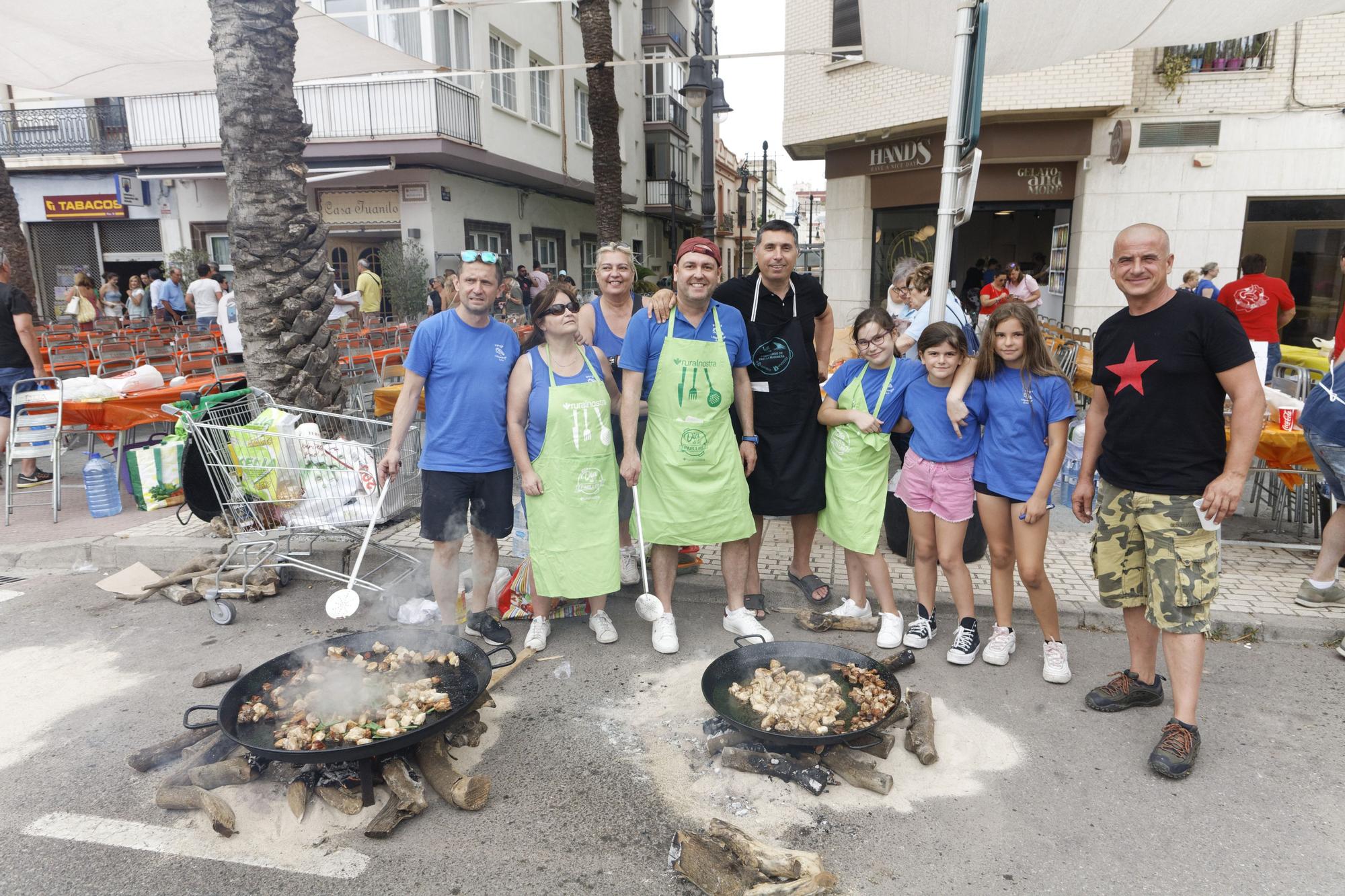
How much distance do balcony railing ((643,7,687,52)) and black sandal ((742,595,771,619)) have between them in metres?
35.4

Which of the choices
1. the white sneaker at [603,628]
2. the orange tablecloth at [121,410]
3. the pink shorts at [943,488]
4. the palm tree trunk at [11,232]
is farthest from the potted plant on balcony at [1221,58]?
the palm tree trunk at [11,232]

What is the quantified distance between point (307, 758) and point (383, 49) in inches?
354

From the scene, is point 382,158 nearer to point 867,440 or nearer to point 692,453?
point 692,453

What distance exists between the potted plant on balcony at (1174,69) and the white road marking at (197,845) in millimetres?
14623

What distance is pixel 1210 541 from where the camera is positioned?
10.7 ft

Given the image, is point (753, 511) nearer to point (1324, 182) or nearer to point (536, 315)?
point (536, 315)

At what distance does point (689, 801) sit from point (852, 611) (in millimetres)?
1935

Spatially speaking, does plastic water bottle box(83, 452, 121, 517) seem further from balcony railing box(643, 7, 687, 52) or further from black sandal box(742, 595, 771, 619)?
balcony railing box(643, 7, 687, 52)

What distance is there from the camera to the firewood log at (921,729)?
3.34m

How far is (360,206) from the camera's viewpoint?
20547mm

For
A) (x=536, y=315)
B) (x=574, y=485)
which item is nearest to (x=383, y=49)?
(x=536, y=315)

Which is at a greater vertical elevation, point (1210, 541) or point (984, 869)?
point (1210, 541)

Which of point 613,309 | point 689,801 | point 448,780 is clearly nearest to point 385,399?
point 613,309

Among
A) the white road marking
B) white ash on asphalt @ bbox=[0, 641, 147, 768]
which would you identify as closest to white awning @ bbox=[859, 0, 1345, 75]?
the white road marking
